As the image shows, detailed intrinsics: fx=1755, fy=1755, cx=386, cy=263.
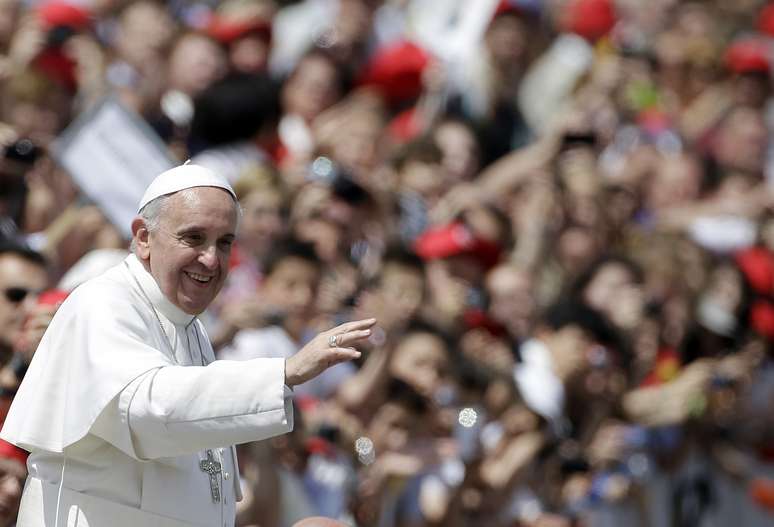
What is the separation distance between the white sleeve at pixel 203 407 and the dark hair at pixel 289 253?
3.16 metres

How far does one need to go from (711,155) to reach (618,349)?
9.21 ft

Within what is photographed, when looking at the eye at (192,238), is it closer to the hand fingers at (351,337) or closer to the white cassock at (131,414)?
the white cassock at (131,414)

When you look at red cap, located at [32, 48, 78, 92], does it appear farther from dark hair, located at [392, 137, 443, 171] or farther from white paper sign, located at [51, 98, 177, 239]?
dark hair, located at [392, 137, 443, 171]

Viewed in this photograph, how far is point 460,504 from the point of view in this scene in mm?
8031

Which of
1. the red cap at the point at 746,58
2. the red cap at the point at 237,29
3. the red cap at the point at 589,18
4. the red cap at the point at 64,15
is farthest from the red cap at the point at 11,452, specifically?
the red cap at the point at 746,58

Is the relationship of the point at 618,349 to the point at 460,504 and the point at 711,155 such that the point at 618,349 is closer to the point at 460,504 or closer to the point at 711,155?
the point at 460,504

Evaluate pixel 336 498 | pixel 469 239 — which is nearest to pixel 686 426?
pixel 469 239

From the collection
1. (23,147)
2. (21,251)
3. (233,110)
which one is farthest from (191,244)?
(233,110)

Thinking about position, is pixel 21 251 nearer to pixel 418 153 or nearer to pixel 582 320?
pixel 418 153

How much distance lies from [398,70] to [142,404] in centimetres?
581

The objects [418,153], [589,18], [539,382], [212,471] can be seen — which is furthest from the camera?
[589,18]

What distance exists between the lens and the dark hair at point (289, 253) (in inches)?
316

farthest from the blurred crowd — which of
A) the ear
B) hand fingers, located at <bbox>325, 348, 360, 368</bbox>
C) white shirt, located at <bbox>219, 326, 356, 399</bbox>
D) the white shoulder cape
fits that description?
hand fingers, located at <bbox>325, 348, 360, 368</bbox>

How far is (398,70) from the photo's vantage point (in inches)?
409
